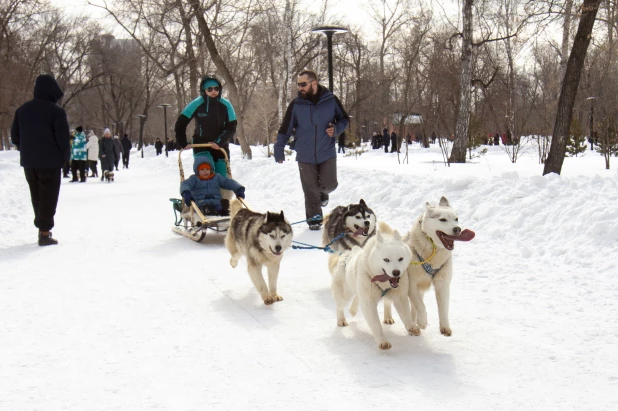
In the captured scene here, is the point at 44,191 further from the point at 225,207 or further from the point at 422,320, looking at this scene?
the point at 422,320

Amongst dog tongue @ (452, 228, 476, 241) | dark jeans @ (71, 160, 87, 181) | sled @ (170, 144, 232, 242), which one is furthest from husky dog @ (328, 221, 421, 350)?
dark jeans @ (71, 160, 87, 181)

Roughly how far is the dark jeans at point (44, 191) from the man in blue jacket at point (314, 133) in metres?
2.90

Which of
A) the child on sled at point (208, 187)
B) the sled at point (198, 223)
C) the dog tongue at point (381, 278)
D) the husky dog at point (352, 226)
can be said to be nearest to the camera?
the dog tongue at point (381, 278)

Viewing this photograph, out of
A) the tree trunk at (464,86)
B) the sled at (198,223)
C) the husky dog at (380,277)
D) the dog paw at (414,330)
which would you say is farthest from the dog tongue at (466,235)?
the tree trunk at (464,86)

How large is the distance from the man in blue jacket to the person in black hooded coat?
2819 millimetres

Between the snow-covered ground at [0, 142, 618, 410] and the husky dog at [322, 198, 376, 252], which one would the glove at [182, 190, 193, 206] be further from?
the husky dog at [322, 198, 376, 252]

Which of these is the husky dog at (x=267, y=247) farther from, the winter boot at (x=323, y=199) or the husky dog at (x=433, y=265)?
the winter boot at (x=323, y=199)

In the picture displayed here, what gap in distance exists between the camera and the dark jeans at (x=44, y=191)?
7.84 meters

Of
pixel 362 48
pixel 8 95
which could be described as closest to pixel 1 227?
pixel 8 95

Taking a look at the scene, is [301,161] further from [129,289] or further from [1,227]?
[1,227]

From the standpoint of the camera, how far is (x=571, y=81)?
10.2 metres

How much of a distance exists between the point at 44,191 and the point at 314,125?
141 inches

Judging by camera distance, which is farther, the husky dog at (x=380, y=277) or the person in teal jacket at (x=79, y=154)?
the person in teal jacket at (x=79, y=154)

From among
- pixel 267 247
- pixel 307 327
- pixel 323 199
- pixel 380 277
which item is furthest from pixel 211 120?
pixel 380 277
